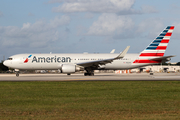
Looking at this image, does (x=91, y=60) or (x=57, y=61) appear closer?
(x=57, y=61)

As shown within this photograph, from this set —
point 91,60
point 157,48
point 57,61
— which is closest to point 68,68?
point 57,61

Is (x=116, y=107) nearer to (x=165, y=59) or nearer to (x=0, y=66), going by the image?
(x=165, y=59)

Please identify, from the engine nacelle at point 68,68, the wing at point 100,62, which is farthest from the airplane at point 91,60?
the engine nacelle at point 68,68

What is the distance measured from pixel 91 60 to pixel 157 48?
12.4 metres

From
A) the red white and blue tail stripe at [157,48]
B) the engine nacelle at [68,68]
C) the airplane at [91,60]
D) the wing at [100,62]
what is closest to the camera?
the engine nacelle at [68,68]

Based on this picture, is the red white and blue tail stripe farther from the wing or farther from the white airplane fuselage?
the wing

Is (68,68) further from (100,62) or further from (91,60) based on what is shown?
(91,60)

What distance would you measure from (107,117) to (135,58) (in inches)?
1562

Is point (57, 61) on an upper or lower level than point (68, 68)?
upper

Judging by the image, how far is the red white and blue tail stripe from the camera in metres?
48.1

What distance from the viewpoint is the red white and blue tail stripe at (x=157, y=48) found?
48.1 meters

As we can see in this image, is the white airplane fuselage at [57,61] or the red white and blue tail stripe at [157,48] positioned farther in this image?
the red white and blue tail stripe at [157,48]

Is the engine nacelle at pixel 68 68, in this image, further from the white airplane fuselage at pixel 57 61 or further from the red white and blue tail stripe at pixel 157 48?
the red white and blue tail stripe at pixel 157 48

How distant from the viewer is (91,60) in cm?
4847
